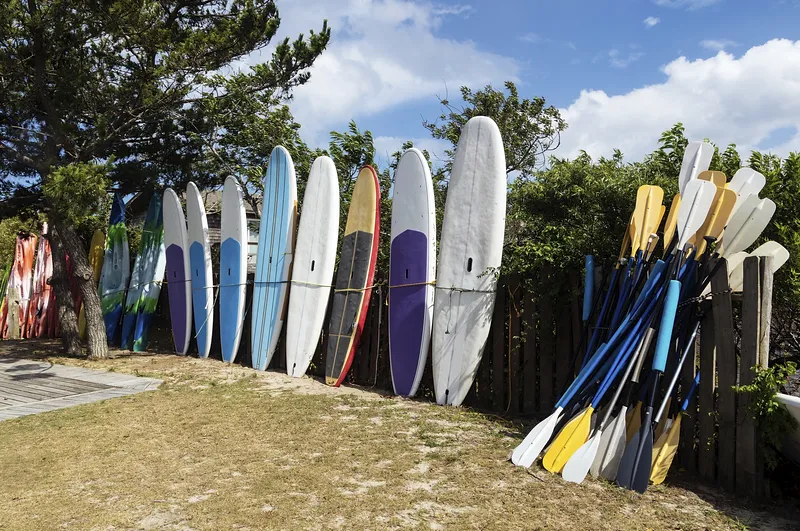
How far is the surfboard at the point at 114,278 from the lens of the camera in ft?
31.5

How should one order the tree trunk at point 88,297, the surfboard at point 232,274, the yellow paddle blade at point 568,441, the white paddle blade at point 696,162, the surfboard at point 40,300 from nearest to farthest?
the yellow paddle blade at point 568,441 < the white paddle blade at point 696,162 < the surfboard at point 232,274 < the tree trunk at point 88,297 < the surfboard at point 40,300

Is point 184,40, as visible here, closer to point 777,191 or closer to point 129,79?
point 129,79

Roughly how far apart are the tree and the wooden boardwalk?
1.09 m

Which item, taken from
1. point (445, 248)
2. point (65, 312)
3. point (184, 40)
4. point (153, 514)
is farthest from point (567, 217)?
point (65, 312)

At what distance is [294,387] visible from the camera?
5883mm

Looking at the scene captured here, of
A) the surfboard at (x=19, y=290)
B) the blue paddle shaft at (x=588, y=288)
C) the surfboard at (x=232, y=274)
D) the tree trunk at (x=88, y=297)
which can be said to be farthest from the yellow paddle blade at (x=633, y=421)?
the surfboard at (x=19, y=290)

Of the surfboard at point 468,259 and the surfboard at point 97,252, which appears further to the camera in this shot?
the surfboard at point 97,252

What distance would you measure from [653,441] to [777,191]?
1910 mm

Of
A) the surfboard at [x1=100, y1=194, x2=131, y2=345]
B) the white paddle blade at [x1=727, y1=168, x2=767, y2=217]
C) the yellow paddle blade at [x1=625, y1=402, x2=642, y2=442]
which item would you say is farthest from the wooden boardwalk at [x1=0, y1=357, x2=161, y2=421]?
the white paddle blade at [x1=727, y1=168, x2=767, y2=217]

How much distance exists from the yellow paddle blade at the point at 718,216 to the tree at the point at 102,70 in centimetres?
653

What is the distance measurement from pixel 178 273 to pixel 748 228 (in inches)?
286

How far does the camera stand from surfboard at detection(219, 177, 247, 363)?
295 inches

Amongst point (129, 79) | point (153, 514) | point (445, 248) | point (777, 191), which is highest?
point (129, 79)

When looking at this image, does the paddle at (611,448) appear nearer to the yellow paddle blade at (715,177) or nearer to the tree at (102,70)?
the yellow paddle blade at (715,177)
